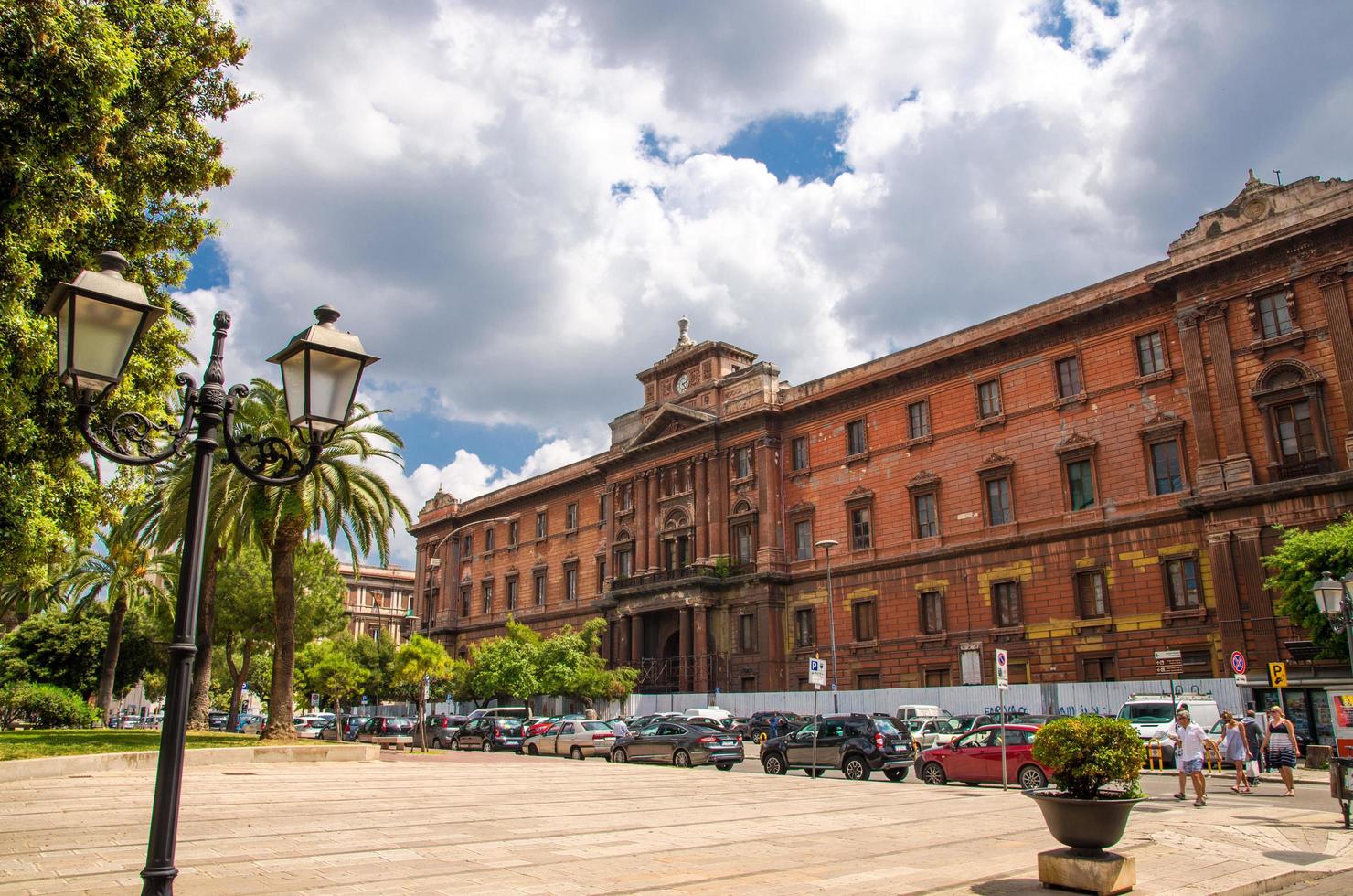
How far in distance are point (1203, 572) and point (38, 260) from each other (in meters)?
32.9

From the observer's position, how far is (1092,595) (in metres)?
35.8

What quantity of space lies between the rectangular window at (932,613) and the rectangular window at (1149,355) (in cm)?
1158

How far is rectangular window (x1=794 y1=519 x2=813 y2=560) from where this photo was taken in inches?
1809

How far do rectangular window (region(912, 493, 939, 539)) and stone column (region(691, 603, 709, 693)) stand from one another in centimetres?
1174

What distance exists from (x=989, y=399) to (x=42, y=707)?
1495 inches

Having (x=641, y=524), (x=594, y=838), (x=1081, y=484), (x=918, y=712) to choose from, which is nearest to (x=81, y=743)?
(x=594, y=838)

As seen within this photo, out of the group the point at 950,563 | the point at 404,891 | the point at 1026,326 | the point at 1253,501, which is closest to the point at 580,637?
the point at 950,563

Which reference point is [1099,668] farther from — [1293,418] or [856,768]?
[856,768]

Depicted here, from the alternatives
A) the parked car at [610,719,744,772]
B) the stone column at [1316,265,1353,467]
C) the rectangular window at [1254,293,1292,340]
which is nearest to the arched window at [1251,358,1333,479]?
the stone column at [1316,265,1353,467]

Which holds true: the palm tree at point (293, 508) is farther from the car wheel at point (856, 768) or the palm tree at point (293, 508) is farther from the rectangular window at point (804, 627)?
the rectangular window at point (804, 627)

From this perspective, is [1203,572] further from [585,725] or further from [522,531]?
[522,531]

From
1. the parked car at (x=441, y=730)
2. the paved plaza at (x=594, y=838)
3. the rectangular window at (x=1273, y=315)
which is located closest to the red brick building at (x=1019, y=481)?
the rectangular window at (x=1273, y=315)

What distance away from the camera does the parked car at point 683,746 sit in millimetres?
27766

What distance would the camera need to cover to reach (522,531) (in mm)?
66250
